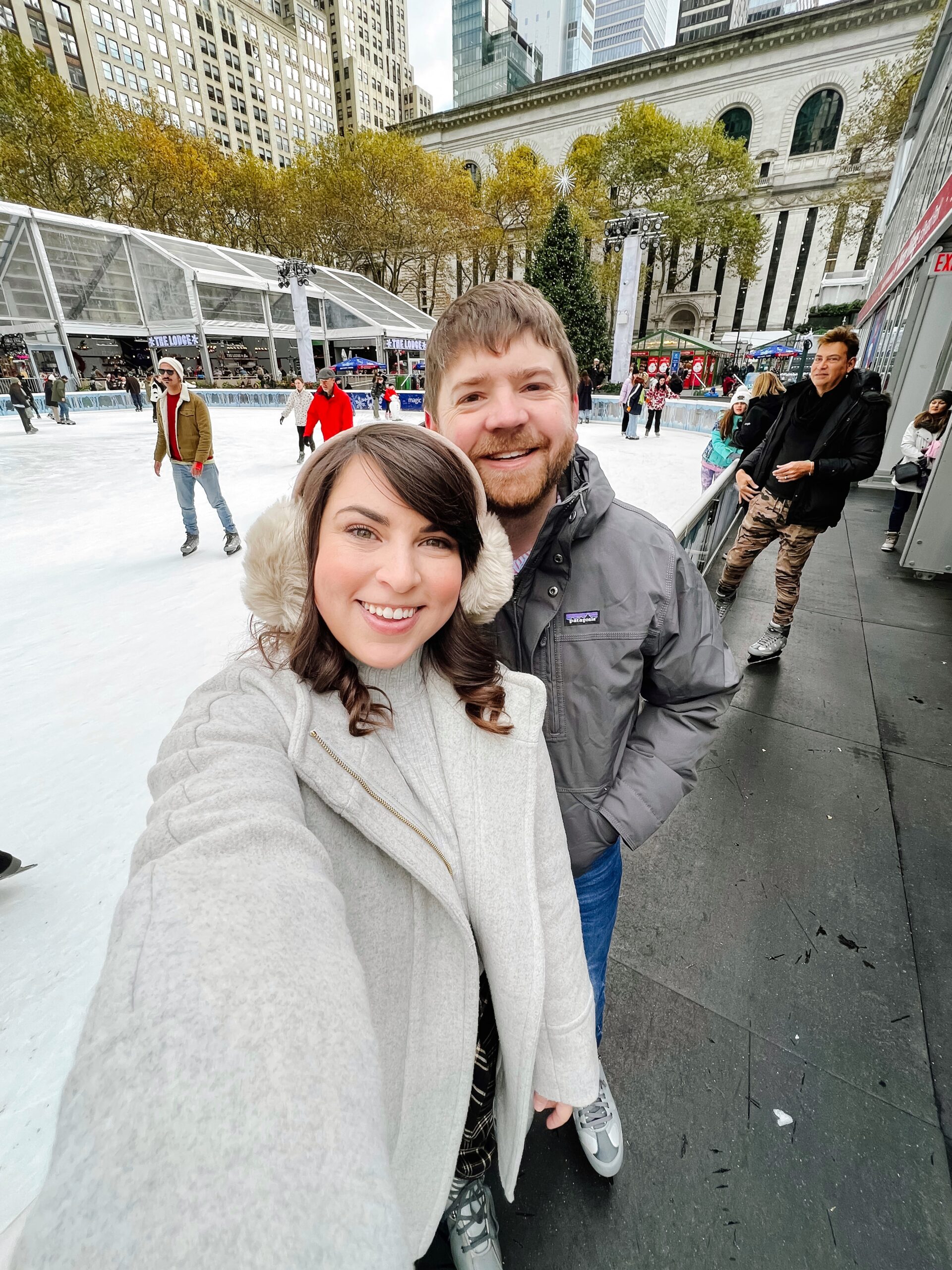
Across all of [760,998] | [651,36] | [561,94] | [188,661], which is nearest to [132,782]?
[188,661]

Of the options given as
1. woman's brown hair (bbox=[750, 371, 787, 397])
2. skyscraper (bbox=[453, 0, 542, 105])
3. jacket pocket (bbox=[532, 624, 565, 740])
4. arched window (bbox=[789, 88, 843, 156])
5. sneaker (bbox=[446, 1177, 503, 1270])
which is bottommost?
sneaker (bbox=[446, 1177, 503, 1270])

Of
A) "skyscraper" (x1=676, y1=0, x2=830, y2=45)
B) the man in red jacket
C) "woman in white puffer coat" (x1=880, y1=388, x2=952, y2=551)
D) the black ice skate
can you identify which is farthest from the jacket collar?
"skyscraper" (x1=676, y1=0, x2=830, y2=45)

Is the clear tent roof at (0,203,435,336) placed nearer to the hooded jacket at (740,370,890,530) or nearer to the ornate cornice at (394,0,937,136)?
the hooded jacket at (740,370,890,530)

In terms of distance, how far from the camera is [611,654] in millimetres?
1104

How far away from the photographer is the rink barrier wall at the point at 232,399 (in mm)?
18938

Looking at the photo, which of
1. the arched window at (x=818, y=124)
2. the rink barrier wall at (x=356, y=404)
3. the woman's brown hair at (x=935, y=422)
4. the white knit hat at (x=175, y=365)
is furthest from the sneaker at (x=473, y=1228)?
the arched window at (x=818, y=124)

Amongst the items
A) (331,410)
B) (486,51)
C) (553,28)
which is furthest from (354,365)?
(553,28)

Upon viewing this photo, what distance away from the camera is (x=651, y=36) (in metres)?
110

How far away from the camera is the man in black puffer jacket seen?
9.66 ft

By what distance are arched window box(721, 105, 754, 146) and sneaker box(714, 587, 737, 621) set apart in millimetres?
50074

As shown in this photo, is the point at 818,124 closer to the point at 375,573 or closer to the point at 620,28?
the point at 375,573

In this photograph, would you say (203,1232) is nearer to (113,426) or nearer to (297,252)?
(113,426)

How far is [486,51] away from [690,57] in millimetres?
67898

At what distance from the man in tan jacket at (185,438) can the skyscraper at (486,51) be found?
109447 millimetres
